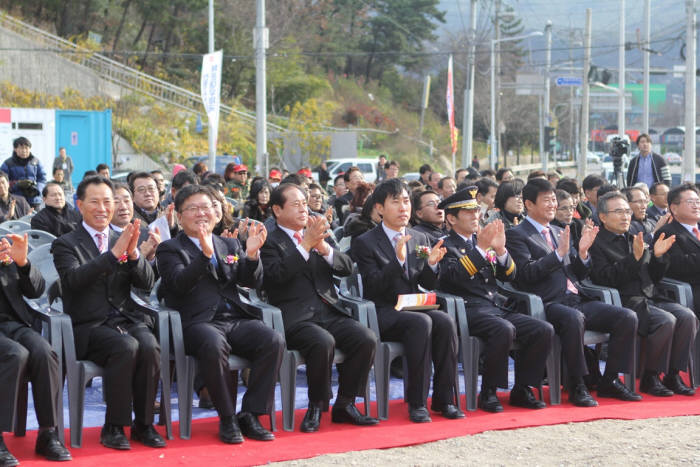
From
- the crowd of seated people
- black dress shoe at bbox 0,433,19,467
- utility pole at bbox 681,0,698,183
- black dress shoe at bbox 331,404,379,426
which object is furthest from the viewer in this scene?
utility pole at bbox 681,0,698,183

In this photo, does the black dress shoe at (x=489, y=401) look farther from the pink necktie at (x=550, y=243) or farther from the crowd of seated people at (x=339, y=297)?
the pink necktie at (x=550, y=243)

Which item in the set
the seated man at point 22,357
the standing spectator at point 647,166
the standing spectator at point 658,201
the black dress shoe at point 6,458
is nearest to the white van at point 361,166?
the standing spectator at point 647,166

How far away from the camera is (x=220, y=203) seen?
629 centimetres

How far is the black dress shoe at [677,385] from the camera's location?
267 inches

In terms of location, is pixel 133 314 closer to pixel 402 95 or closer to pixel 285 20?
pixel 285 20

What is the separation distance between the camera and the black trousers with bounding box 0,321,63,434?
190 inches

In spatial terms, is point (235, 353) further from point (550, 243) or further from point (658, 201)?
point (658, 201)

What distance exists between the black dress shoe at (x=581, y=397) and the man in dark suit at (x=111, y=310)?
2.71 metres

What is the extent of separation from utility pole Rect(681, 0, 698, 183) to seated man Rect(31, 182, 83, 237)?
49.8 ft

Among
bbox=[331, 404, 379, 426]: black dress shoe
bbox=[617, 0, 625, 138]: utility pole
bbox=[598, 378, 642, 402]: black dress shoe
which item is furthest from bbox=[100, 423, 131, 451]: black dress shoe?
bbox=[617, 0, 625, 138]: utility pole

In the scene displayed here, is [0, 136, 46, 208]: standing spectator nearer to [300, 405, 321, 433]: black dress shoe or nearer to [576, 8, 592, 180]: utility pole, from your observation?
[300, 405, 321, 433]: black dress shoe

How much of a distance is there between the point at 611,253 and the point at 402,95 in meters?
54.7

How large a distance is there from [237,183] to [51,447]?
7.05 m

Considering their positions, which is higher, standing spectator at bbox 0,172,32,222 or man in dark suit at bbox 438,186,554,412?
standing spectator at bbox 0,172,32,222
